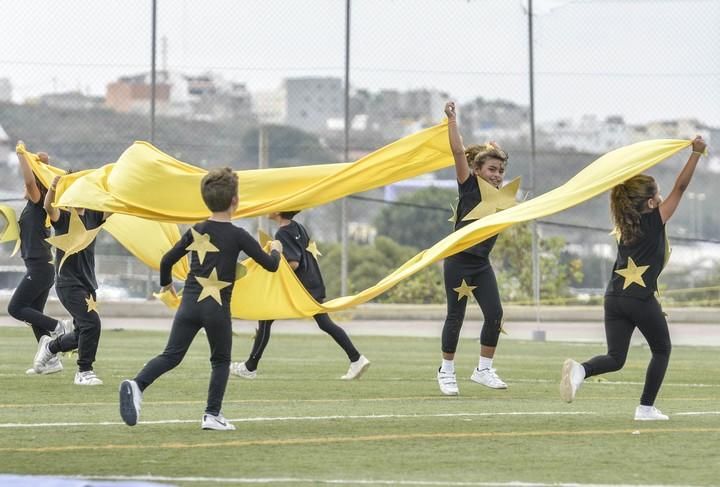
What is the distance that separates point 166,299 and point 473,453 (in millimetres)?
5314

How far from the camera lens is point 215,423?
30.7ft

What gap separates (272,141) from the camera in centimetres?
2745

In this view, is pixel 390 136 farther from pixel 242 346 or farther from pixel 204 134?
pixel 242 346

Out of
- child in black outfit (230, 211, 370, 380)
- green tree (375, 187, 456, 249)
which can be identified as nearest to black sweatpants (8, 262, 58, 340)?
child in black outfit (230, 211, 370, 380)

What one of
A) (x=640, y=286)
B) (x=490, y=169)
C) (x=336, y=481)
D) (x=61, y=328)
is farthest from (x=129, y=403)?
(x=61, y=328)

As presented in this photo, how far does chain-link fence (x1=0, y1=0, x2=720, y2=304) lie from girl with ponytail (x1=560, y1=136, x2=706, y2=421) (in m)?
13.9

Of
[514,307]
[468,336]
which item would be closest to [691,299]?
[514,307]

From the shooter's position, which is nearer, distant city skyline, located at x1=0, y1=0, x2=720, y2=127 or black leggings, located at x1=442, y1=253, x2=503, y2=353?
black leggings, located at x1=442, y1=253, x2=503, y2=353

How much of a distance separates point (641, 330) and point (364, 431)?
2105 mm

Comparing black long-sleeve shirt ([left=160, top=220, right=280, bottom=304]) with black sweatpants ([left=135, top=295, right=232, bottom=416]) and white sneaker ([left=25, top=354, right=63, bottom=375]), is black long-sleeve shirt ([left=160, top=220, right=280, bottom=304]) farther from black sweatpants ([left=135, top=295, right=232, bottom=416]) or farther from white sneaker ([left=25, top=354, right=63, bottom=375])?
white sneaker ([left=25, top=354, right=63, bottom=375])

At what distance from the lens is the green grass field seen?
7719 millimetres

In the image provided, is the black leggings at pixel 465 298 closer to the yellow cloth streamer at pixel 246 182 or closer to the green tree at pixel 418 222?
the yellow cloth streamer at pixel 246 182

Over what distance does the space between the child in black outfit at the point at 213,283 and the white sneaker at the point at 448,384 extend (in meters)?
3.16

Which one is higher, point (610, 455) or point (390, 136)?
point (390, 136)
